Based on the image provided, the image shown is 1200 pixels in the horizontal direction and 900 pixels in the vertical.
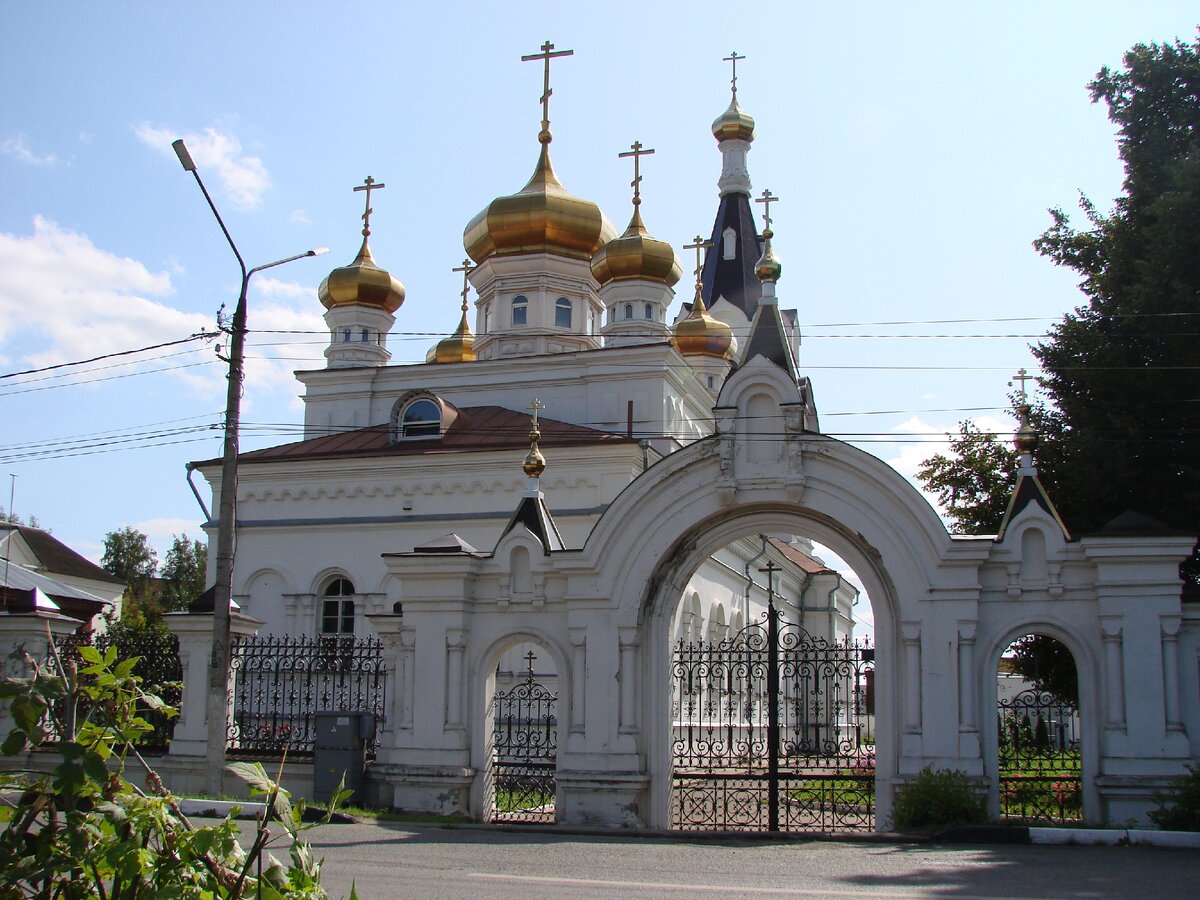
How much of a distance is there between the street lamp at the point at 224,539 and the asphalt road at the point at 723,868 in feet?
6.51

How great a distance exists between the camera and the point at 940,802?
40.1 ft

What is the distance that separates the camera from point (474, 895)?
8.80 meters

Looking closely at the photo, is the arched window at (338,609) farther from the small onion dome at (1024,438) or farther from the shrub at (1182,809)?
the shrub at (1182,809)

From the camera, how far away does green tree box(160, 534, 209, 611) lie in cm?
5812

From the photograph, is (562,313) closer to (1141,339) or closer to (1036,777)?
(1141,339)

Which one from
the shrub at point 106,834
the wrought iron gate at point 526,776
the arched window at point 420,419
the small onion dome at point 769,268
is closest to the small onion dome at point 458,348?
the arched window at point 420,419

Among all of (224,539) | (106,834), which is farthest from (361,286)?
(106,834)

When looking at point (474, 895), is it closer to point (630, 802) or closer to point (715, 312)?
point (630, 802)

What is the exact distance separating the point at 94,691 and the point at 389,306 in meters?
29.6

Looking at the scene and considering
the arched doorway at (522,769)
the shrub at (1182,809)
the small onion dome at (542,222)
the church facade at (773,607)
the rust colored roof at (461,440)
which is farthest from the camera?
the small onion dome at (542,222)

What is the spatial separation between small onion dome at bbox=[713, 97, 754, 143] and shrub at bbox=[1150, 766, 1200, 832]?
123ft

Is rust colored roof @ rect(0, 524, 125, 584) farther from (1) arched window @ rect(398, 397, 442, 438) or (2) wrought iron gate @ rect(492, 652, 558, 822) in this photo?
(2) wrought iron gate @ rect(492, 652, 558, 822)

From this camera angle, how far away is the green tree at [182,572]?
5812 cm

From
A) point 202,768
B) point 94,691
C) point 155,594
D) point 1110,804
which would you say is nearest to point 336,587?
point 202,768
